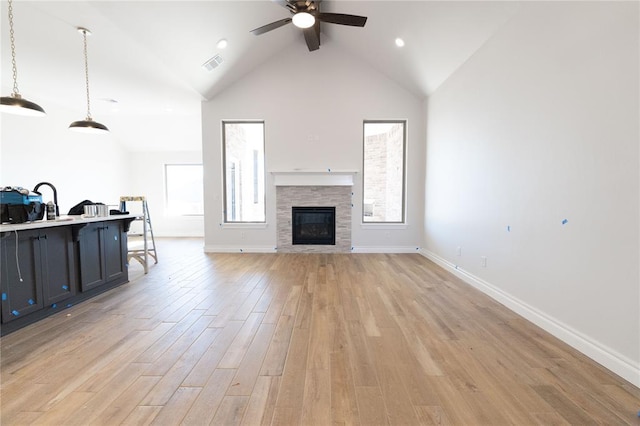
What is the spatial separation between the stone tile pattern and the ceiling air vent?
241cm

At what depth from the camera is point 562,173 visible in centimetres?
212

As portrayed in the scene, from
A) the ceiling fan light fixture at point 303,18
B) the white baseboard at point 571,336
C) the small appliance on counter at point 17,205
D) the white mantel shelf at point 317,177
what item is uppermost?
the ceiling fan light fixture at point 303,18

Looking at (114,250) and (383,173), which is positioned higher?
(383,173)

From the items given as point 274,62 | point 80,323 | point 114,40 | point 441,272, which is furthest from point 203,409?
point 274,62

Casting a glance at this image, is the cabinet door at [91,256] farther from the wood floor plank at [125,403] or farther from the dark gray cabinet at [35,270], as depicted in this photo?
the wood floor plank at [125,403]

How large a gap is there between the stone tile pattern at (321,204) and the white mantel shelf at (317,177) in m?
0.13

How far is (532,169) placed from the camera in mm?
2434

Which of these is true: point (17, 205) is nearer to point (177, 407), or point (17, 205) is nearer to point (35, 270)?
point (35, 270)

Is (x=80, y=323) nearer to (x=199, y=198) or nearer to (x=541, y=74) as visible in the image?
(x=541, y=74)

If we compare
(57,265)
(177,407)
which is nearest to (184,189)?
(57,265)

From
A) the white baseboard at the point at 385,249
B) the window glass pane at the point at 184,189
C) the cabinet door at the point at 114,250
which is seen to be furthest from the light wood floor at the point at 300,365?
the window glass pane at the point at 184,189

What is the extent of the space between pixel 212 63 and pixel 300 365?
4731mm

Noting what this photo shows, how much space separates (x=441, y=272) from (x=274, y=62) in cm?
500

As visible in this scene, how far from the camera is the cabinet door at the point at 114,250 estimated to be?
10.6ft
